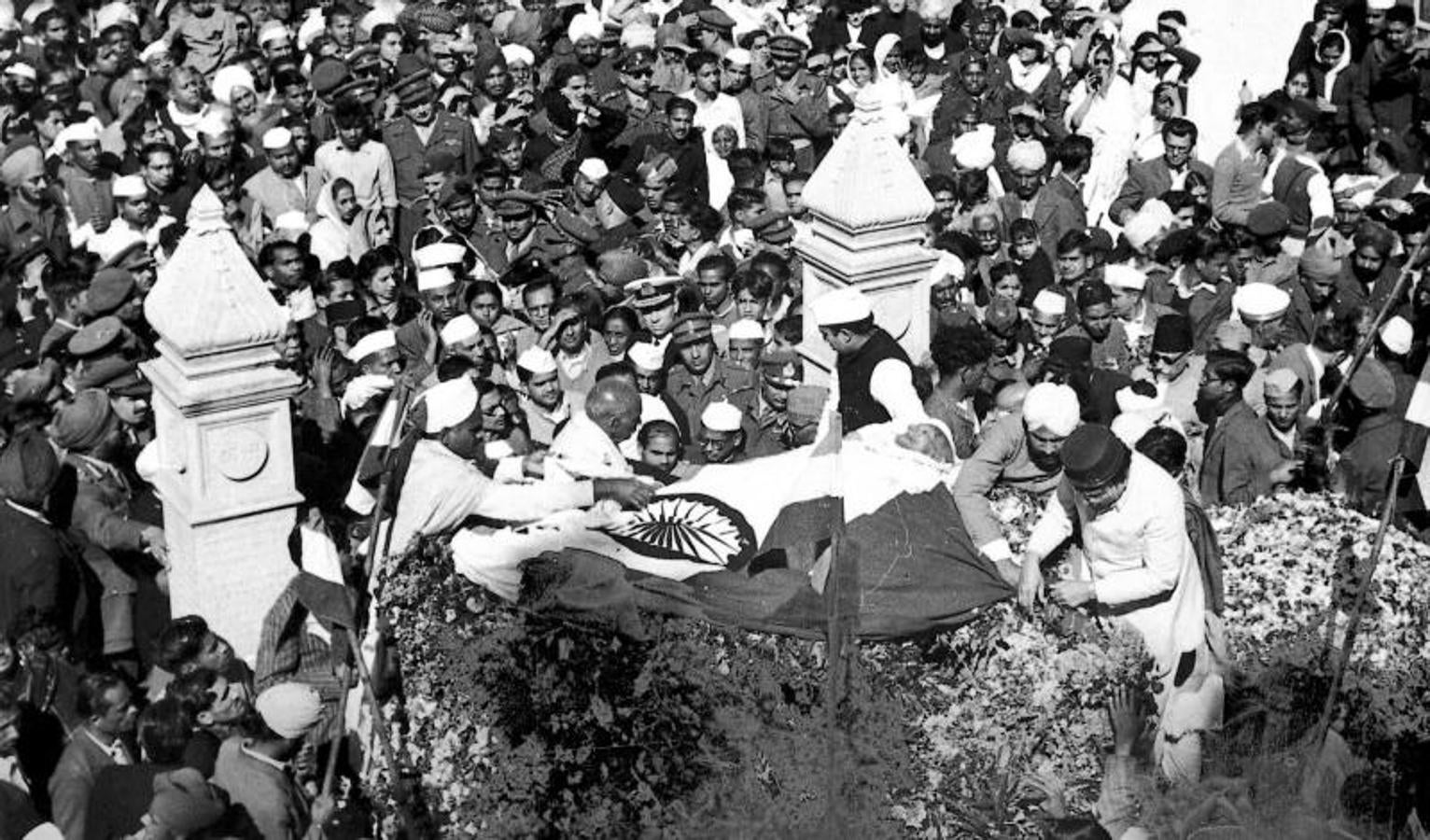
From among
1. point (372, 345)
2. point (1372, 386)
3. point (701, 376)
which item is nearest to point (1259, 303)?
point (1372, 386)

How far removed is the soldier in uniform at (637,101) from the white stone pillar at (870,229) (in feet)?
14.8

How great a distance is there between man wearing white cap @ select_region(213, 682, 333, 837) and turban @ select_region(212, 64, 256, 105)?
29.0 feet

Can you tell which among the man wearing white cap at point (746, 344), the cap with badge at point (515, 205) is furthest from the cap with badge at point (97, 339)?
the man wearing white cap at point (746, 344)

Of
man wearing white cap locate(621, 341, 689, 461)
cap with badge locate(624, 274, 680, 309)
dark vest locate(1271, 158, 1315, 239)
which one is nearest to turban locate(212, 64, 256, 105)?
cap with badge locate(624, 274, 680, 309)

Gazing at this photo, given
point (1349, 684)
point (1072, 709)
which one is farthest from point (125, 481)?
point (1349, 684)

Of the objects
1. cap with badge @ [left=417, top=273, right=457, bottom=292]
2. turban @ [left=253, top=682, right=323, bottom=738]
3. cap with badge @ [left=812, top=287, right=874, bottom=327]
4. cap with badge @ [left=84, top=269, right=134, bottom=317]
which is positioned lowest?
cap with badge @ [left=84, top=269, right=134, bottom=317]

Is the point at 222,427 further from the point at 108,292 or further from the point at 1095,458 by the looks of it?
the point at 108,292

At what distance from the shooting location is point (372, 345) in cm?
1109

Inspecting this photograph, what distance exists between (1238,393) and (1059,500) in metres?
2.23

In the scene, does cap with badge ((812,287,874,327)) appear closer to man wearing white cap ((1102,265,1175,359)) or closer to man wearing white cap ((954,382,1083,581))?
man wearing white cap ((954,382,1083,581))

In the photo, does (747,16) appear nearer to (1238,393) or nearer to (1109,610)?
(1238,393)

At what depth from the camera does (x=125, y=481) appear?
33.4 feet

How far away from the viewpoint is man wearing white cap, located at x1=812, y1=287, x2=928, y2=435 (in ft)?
31.8

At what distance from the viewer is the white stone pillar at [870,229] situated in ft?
34.2
